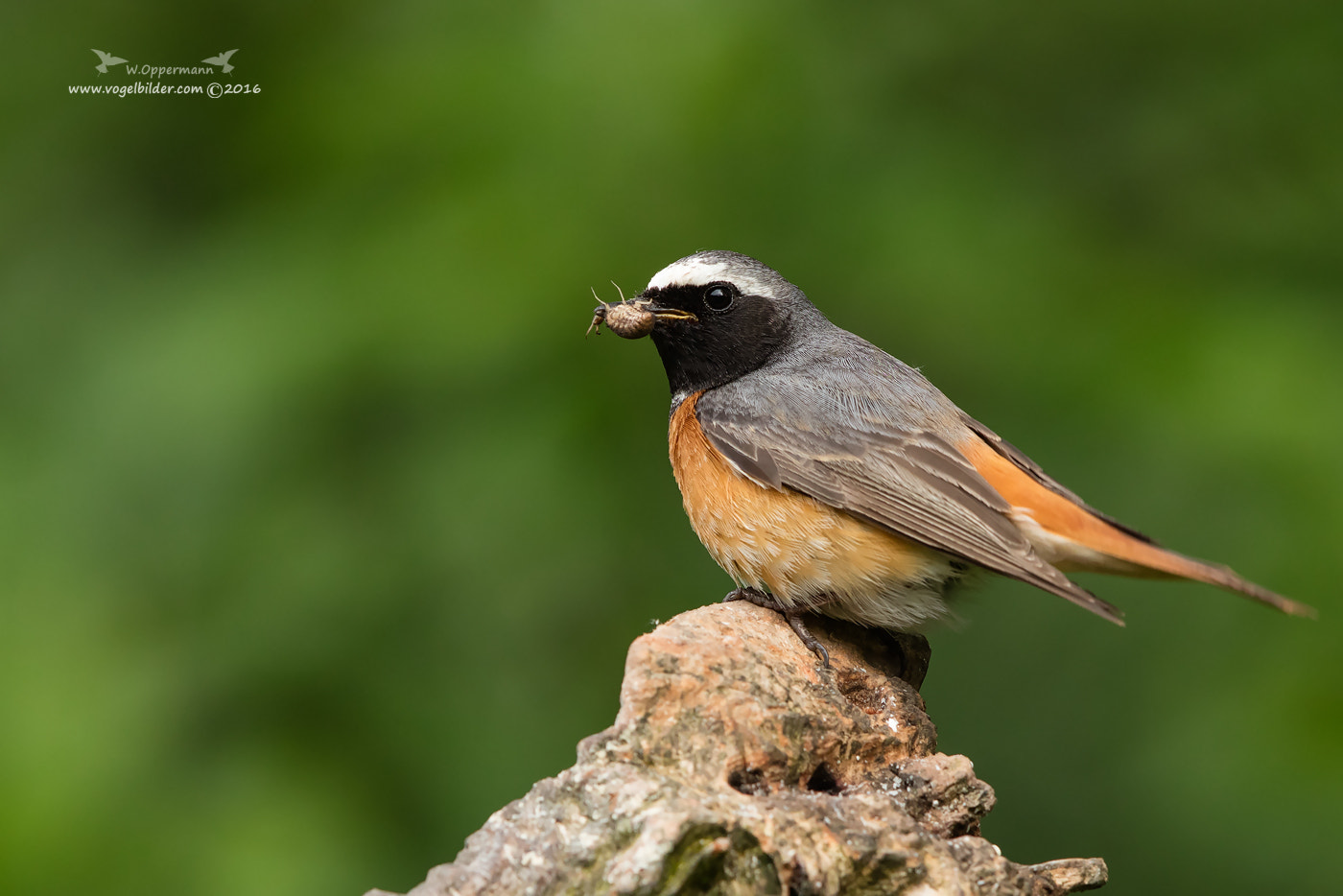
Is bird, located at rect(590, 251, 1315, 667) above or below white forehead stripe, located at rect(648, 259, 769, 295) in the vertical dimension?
below

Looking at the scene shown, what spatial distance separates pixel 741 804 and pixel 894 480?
178 centimetres

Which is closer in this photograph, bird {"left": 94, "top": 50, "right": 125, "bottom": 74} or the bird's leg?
the bird's leg

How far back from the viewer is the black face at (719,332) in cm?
520

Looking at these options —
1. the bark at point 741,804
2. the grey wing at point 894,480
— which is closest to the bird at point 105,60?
the grey wing at point 894,480

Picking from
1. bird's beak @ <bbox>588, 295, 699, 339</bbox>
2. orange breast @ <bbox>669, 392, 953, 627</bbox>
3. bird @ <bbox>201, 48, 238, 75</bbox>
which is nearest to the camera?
orange breast @ <bbox>669, 392, 953, 627</bbox>

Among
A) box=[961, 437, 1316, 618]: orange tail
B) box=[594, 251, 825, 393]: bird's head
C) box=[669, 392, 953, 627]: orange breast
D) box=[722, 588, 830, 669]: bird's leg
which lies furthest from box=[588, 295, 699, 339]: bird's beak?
box=[961, 437, 1316, 618]: orange tail

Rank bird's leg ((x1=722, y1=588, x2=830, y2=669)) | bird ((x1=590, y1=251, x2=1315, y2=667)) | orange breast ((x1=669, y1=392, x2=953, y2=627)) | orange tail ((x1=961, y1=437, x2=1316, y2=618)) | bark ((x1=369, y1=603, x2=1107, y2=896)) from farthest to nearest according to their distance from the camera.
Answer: orange breast ((x1=669, y1=392, x2=953, y2=627)) → bird ((x1=590, y1=251, x2=1315, y2=667)) → bird's leg ((x1=722, y1=588, x2=830, y2=669)) → orange tail ((x1=961, y1=437, x2=1316, y2=618)) → bark ((x1=369, y1=603, x2=1107, y2=896))

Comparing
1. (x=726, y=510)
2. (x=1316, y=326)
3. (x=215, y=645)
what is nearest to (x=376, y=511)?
(x=215, y=645)

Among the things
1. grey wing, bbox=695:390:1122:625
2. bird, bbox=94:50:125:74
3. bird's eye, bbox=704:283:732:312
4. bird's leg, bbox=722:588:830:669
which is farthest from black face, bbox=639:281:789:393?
bird, bbox=94:50:125:74

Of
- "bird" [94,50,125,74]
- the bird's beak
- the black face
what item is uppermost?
"bird" [94,50,125,74]

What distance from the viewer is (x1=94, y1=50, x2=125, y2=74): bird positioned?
19.4 feet

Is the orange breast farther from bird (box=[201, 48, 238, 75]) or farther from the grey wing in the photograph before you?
bird (box=[201, 48, 238, 75])

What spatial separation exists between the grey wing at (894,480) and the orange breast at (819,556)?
2.8 inches

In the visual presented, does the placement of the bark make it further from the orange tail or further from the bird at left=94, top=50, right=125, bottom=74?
the bird at left=94, top=50, right=125, bottom=74
